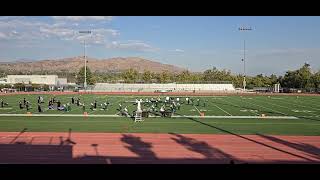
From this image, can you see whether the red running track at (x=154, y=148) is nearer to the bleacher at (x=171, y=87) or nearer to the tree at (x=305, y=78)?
the bleacher at (x=171, y=87)

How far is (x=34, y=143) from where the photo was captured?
19609 millimetres

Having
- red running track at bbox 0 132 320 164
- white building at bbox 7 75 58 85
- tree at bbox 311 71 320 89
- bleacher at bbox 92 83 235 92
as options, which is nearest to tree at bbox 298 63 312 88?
tree at bbox 311 71 320 89

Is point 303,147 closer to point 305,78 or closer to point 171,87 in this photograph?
point 171,87

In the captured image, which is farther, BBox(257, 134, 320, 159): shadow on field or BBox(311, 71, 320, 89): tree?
BBox(311, 71, 320, 89): tree

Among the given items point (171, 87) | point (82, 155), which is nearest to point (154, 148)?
point (82, 155)

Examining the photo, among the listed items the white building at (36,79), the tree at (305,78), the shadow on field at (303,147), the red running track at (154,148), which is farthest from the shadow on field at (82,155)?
the white building at (36,79)

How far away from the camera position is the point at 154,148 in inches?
710

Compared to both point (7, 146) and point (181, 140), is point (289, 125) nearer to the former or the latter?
point (181, 140)

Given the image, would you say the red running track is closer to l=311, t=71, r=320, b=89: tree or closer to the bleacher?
the bleacher

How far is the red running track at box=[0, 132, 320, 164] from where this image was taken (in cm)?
1568
